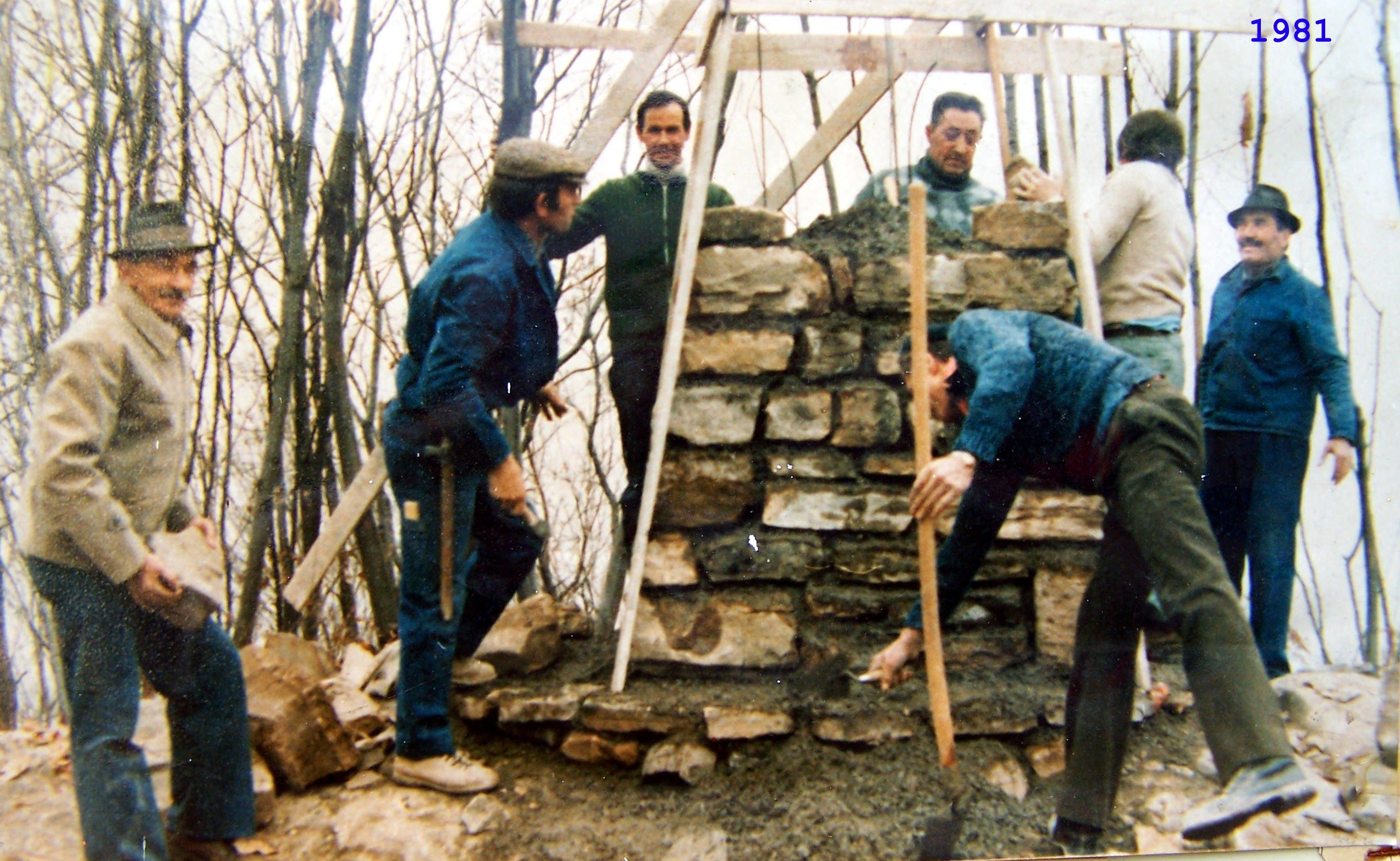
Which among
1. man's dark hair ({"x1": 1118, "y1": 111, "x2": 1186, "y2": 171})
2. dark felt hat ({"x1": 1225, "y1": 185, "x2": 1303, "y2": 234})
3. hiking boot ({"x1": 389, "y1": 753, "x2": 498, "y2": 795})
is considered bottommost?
hiking boot ({"x1": 389, "y1": 753, "x2": 498, "y2": 795})

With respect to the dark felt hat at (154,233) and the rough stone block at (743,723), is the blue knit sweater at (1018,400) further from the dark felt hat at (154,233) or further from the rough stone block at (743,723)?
the dark felt hat at (154,233)

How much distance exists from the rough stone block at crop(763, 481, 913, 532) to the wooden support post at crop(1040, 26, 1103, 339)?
2.19 ft

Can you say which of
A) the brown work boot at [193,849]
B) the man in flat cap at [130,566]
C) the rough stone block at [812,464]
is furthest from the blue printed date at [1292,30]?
the brown work boot at [193,849]

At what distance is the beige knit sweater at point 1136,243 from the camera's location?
2.43 metres

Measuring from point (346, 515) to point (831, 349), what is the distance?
1.27 metres

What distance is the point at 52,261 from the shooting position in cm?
211

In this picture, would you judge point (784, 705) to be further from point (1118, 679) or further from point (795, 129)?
point (795, 129)

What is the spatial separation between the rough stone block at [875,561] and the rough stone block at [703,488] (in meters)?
0.27

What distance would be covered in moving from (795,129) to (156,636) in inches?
75.9

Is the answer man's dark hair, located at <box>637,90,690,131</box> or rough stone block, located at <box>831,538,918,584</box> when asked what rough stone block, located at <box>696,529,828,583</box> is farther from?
man's dark hair, located at <box>637,90,690,131</box>

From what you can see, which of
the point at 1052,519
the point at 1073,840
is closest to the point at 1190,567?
the point at 1052,519

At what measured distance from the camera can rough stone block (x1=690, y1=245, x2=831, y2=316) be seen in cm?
239

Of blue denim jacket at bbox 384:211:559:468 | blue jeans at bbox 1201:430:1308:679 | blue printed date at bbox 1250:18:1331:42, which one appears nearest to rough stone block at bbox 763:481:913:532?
blue denim jacket at bbox 384:211:559:468

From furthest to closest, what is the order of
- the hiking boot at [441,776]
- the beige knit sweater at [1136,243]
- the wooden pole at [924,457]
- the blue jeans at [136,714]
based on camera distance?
1. the beige knit sweater at [1136,243]
2. the hiking boot at [441,776]
3. the wooden pole at [924,457]
4. the blue jeans at [136,714]
